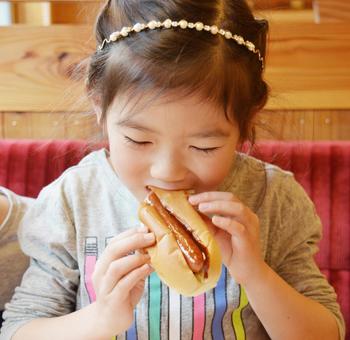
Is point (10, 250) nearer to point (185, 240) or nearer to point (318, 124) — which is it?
point (185, 240)

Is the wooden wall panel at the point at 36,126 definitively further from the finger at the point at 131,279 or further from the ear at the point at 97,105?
the finger at the point at 131,279

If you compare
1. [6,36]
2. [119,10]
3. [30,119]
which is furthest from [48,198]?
[6,36]

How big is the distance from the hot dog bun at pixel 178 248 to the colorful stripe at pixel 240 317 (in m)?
0.30

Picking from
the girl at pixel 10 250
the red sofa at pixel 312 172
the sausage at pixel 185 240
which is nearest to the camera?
the sausage at pixel 185 240

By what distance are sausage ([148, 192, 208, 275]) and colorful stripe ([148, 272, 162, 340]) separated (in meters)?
0.28

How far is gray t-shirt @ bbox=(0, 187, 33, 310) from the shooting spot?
1.35 m

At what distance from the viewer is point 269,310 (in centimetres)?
111

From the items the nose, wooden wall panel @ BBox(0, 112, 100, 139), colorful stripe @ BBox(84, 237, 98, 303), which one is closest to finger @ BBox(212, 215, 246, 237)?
the nose

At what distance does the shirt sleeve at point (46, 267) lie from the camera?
1194 millimetres

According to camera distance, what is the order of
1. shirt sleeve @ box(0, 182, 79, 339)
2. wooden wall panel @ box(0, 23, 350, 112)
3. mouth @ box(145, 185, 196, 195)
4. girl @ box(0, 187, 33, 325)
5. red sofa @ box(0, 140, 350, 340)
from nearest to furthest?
mouth @ box(145, 185, 196, 195) → shirt sleeve @ box(0, 182, 79, 339) → girl @ box(0, 187, 33, 325) → red sofa @ box(0, 140, 350, 340) → wooden wall panel @ box(0, 23, 350, 112)

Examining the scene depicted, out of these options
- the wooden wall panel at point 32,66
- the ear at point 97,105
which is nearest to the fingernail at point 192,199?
the ear at point 97,105

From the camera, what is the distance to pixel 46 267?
1225mm

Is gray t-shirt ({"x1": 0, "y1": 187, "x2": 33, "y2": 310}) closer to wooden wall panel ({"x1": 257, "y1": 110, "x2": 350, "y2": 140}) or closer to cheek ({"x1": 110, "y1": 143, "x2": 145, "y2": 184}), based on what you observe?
cheek ({"x1": 110, "y1": 143, "x2": 145, "y2": 184})

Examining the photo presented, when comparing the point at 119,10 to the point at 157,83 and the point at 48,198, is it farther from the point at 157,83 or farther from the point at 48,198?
the point at 48,198
